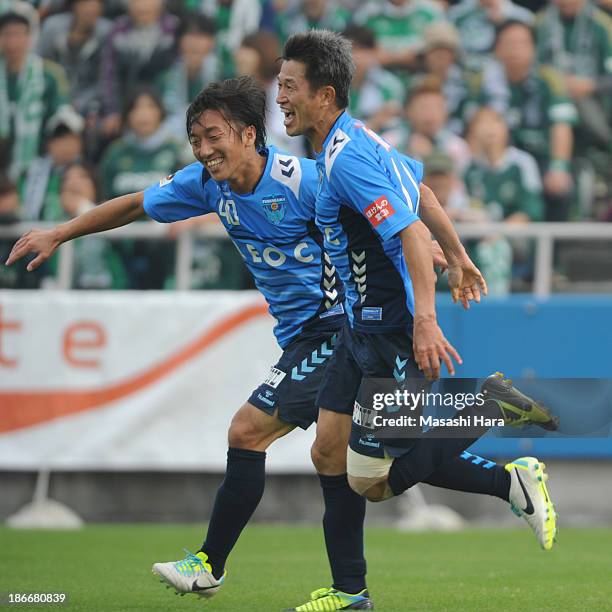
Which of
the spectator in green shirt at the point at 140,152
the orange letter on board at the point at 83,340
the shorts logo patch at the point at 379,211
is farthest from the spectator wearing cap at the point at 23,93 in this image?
the shorts logo patch at the point at 379,211

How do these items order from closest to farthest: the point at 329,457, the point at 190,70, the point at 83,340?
the point at 329,457, the point at 83,340, the point at 190,70

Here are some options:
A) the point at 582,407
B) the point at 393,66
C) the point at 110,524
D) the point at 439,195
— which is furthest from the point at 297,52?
the point at 393,66

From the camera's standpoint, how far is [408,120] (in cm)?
1183

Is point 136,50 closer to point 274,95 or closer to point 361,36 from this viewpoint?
point 274,95

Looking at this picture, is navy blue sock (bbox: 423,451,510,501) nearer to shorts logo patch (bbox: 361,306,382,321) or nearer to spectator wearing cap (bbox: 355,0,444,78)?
shorts logo patch (bbox: 361,306,382,321)

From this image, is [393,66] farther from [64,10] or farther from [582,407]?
[582,407]

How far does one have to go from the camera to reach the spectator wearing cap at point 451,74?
1227cm

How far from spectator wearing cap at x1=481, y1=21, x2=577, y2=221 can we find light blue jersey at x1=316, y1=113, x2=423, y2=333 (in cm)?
613

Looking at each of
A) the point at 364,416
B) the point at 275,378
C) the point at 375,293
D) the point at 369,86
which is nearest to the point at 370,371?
the point at 364,416

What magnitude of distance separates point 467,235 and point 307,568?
3.18 meters

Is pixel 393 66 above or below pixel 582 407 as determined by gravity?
above

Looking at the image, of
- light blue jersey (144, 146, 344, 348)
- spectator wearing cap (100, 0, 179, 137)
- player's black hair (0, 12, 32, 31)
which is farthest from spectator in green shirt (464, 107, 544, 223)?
light blue jersey (144, 146, 344, 348)

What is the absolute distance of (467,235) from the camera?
33.2ft

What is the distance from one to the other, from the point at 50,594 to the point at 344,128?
8.81ft
